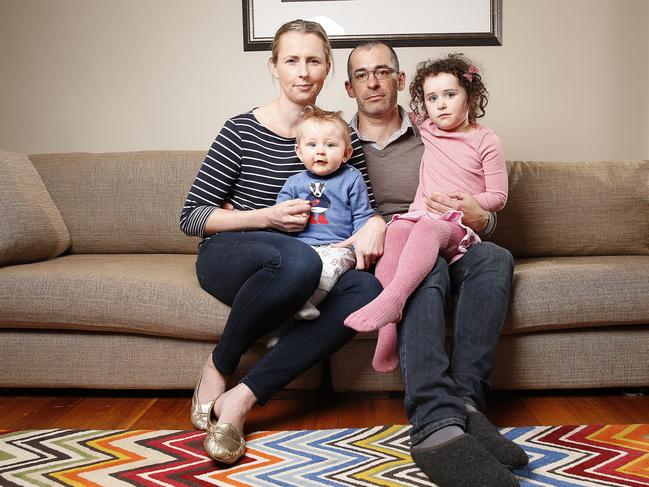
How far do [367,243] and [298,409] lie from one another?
498 mm

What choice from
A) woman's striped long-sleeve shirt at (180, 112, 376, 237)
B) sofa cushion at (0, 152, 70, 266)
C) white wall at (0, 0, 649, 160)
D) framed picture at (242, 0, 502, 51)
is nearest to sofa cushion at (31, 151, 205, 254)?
sofa cushion at (0, 152, 70, 266)

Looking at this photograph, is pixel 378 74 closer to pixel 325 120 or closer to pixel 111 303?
pixel 325 120

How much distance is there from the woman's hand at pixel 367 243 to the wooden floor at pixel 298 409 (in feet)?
1.33

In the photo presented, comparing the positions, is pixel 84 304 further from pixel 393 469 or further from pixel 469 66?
pixel 469 66

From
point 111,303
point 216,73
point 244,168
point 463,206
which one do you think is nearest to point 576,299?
point 463,206

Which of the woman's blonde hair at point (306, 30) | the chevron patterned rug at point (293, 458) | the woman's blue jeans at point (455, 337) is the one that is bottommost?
the chevron patterned rug at point (293, 458)

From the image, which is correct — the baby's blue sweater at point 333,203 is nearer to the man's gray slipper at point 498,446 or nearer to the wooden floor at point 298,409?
the wooden floor at point 298,409

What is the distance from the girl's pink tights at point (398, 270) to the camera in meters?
1.48

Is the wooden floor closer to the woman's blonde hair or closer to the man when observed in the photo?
the man

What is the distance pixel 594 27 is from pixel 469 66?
111cm

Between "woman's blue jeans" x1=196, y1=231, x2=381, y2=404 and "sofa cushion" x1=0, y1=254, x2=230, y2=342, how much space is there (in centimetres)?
13

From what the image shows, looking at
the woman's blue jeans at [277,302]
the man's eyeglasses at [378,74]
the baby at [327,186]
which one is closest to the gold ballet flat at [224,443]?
the woman's blue jeans at [277,302]

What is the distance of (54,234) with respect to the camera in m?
2.19

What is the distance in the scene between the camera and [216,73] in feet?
9.21
